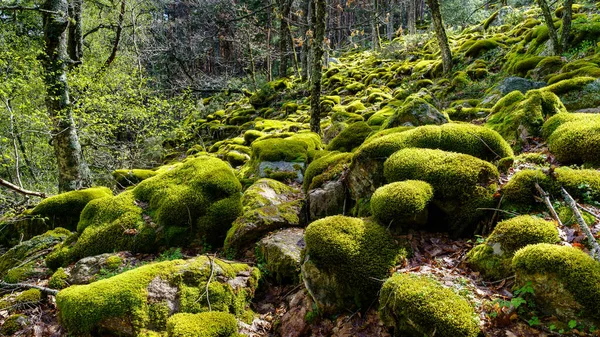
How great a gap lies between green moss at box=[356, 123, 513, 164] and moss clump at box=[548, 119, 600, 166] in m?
0.61

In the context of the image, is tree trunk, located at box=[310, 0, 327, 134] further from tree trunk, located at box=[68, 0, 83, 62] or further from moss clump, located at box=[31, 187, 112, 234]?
tree trunk, located at box=[68, 0, 83, 62]

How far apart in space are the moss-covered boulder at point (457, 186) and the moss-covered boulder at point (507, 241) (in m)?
0.59

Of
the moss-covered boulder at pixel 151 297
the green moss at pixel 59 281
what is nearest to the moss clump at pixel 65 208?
the green moss at pixel 59 281

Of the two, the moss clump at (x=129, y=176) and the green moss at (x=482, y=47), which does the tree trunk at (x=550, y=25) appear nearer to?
the green moss at (x=482, y=47)

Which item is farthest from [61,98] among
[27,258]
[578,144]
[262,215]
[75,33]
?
[578,144]

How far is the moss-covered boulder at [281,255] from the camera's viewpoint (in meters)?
4.83

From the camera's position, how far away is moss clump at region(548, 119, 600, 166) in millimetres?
4273

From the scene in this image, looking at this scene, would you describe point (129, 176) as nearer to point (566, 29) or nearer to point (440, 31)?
point (440, 31)

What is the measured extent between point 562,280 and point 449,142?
9.54 feet

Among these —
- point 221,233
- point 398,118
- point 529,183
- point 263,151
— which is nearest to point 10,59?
point 263,151

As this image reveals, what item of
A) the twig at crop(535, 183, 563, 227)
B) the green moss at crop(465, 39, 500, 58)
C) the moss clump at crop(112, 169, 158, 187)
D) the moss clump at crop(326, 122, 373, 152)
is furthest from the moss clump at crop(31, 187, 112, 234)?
the green moss at crop(465, 39, 500, 58)

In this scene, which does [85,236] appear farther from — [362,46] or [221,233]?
[362,46]

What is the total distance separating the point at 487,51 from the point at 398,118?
408 inches

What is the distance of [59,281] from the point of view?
5297 mm
